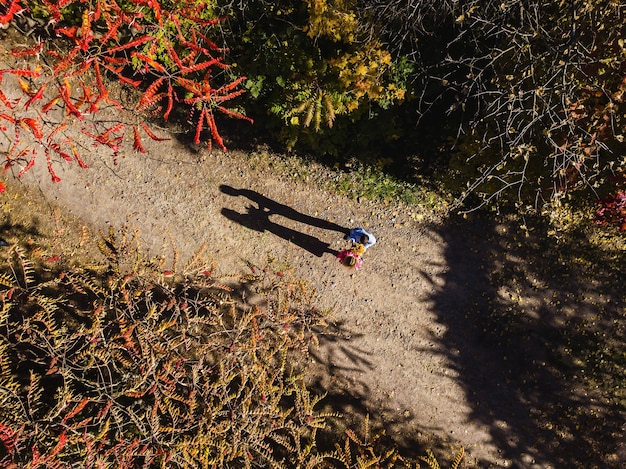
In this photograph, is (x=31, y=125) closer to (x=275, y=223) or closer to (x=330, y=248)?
(x=275, y=223)

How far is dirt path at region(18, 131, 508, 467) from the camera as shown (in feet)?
33.9

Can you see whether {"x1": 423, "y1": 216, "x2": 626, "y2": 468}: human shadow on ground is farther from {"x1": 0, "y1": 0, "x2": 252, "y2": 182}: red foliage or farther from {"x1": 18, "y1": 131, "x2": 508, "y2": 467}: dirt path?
{"x1": 0, "y1": 0, "x2": 252, "y2": 182}: red foliage

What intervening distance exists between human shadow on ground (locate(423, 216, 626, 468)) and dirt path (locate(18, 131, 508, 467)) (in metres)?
0.44

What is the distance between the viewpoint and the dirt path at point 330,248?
1034 cm

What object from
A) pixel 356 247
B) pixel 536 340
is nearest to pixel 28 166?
→ pixel 356 247

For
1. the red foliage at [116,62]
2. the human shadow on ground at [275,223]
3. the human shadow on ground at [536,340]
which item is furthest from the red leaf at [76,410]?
the human shadow on ground at [536,340]

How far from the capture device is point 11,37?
971cm

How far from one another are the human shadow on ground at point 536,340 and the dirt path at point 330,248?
1.44ft

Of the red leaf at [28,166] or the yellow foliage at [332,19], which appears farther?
the red leaf at [28,166]

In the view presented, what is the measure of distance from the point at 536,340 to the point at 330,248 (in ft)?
19.3

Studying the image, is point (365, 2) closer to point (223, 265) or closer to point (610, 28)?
point (610, 28)

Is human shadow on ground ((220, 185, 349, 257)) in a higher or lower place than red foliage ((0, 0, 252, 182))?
lower

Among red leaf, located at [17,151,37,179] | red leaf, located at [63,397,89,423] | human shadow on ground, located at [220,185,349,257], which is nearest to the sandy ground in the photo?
human shadow on ground, located at [220,185,349,257]

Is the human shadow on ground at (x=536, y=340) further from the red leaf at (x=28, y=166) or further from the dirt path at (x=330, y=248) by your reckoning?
the red leaf at (x=28, y=166)
